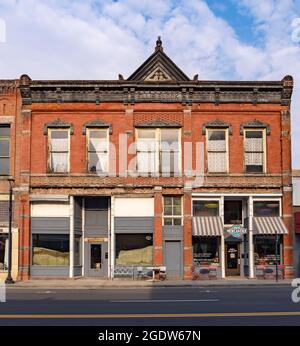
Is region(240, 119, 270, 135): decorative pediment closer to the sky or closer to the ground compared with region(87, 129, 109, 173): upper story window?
closer to the sky

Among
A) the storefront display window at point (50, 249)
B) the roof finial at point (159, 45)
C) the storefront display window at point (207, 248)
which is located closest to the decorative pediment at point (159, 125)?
the roof finial at point (159, 45)

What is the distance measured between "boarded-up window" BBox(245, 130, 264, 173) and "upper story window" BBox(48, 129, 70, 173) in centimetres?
1013

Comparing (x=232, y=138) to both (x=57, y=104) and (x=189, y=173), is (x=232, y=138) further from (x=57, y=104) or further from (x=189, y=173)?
(x=57, y=104)

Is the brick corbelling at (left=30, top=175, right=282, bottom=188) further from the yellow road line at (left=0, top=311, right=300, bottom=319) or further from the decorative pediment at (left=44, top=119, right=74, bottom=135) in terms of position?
the yellow road line at (left=0, top=311, right=300, bottom=319)

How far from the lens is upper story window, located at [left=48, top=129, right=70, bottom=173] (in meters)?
30.7

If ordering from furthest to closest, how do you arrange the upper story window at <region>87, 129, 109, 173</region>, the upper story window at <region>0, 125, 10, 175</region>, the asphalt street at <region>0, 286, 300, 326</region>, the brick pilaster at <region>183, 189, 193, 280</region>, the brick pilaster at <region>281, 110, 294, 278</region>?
the upper story window at <region>0, 125, 10, 175</region>
the upper story window at <region>87, 129, 109, 173</region>
the brick pilaster at <region>281, 110, 294, 278</region>
the brick pilaster at <region>183, 189, 193, 280</region>
the asphalt street at <region>0, 286, 300, 326</region>

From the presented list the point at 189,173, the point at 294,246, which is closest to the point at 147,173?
the point at 189,173

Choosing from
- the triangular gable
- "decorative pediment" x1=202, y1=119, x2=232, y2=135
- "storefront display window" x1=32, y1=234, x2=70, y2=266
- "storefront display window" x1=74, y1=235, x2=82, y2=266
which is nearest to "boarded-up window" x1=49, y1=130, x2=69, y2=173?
"storefront display window" x1=32, y1=234, x2=70, y2=266

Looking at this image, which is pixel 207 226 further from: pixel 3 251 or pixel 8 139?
pixel 8 139

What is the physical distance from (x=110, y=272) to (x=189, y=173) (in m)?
7.06

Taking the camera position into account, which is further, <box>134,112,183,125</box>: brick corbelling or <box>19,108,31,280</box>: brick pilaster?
<box>134,112,183,125</box>: brick corbelling

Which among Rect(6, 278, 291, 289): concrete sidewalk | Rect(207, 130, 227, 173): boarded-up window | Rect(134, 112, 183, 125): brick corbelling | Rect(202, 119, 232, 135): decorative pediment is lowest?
Rect(6, 278, 291, 289): concrete sidewalk

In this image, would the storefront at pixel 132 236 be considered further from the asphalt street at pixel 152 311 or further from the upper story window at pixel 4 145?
the asphalt street at pixel 152 311
